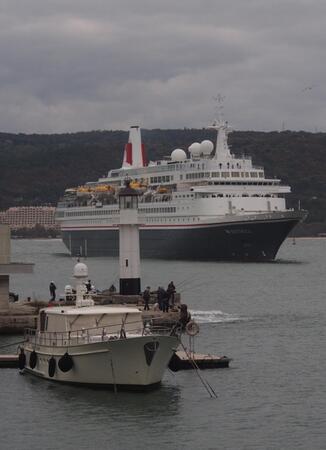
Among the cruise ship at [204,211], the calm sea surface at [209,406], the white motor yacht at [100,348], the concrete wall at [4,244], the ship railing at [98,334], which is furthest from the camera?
the cruise ship at [204,211]

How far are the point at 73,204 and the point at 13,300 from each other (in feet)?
265

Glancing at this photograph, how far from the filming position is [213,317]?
4959cm

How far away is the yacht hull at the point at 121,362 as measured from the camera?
2953 centimetres

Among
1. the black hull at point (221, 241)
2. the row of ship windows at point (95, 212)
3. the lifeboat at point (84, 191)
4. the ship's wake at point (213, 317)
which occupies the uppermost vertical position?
the lifeboat at point (84, 191)

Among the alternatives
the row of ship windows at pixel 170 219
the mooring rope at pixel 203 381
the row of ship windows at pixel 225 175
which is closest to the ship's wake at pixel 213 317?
the mooring rope at pixel 203 381

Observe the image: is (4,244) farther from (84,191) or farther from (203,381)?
(84,191)

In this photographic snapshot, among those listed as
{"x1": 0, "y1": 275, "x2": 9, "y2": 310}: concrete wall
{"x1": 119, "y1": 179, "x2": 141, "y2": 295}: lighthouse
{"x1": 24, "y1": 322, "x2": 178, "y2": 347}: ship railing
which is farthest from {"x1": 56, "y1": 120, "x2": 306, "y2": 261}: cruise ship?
{"x1": 24, "y1": 322, "x2": 178, "y2": 347}: ship railing

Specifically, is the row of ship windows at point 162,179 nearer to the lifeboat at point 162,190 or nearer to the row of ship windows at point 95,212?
the lifeboat at point 162,190

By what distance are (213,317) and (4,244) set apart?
33.3ft

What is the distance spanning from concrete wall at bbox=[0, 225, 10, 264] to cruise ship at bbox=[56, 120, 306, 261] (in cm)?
5360

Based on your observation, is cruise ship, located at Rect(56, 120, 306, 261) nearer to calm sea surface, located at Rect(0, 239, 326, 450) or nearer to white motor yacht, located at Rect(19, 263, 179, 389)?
calm sea surface, located at Rect(0, 239, 326, 450)

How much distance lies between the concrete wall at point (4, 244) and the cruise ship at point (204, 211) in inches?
2110

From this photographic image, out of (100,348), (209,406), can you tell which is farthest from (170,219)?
(209,406)

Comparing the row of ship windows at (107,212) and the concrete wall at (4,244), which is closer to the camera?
the concrete wall at (4,244)
